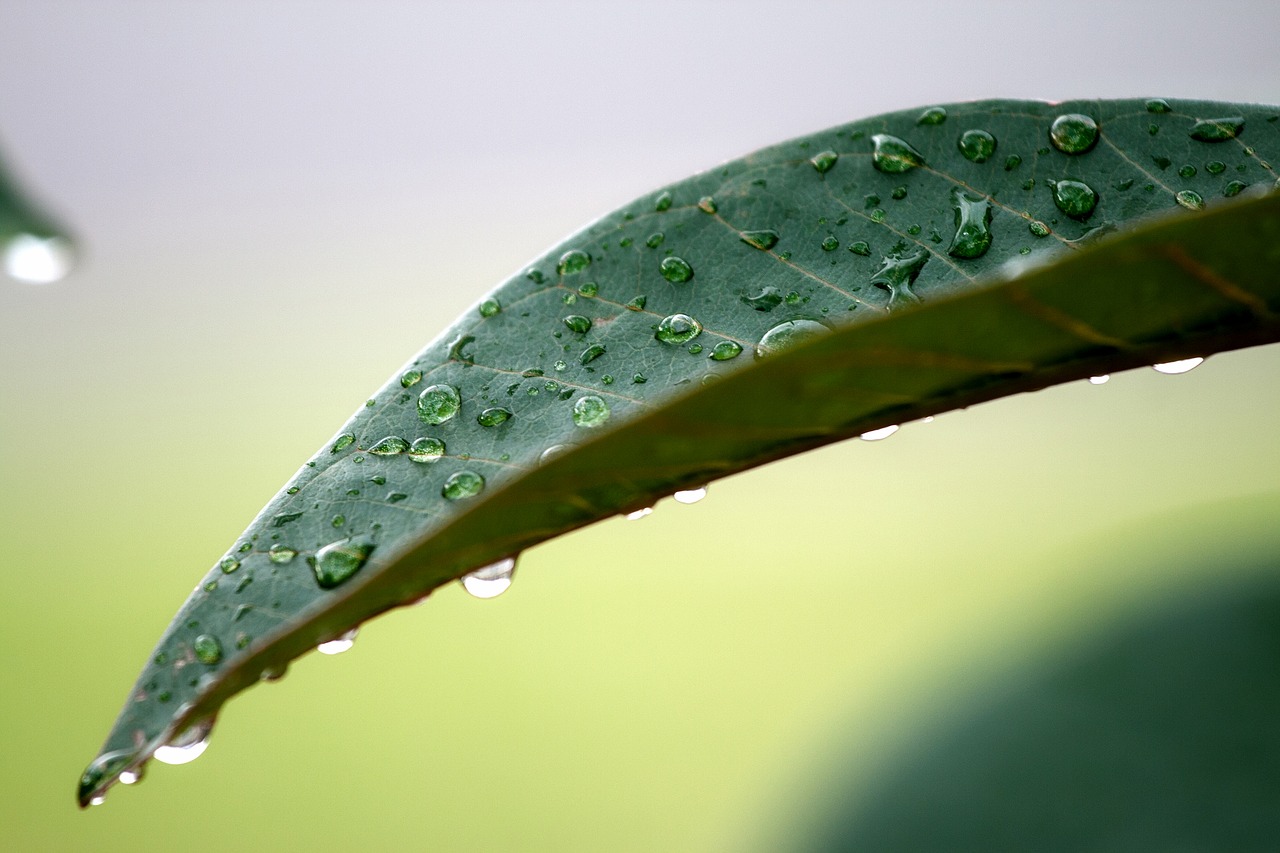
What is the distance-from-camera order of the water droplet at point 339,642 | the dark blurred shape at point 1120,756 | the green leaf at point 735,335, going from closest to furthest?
the green leaf at point 735,335 < the water droplet at point 339,642 < the dark blurred shape at point 1120,756

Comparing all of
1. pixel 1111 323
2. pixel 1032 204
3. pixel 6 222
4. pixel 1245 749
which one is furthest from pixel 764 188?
pixel 1245 749

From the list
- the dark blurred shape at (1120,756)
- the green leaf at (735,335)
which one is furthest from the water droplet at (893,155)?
the dark blurred shape at (1120,756)

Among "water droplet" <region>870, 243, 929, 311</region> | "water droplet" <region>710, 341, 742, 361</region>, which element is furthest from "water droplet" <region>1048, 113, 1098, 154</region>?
"water droplet" <region>710, 341, 742, 361</region>

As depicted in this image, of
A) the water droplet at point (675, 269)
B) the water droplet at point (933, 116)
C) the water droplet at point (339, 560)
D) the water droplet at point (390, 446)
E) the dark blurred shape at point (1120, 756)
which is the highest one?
the water droplet at point (933, 116)

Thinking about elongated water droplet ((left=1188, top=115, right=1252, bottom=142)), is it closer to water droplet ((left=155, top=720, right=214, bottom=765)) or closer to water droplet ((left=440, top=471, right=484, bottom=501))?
water droplet ((left=440, top=471, right=484, bottom=501))

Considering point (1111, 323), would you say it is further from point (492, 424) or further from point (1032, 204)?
point (492, 424)

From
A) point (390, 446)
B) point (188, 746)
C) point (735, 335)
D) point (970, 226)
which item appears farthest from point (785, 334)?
point (188, 746)

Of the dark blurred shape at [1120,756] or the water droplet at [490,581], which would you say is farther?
the dark blurred shape at [1120,756]

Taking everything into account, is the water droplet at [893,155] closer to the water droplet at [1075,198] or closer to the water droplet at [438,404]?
the water droplet at [1075,198]
